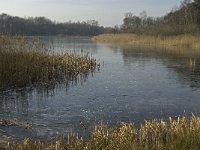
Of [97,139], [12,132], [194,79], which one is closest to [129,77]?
[194,79]

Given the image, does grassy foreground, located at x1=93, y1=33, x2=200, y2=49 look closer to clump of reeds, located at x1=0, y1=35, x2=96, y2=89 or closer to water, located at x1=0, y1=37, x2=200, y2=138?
water, located at x1=0, y1=37, x2=200, y2=138

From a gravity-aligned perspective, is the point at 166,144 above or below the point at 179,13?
below

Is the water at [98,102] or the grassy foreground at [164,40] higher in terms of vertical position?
the grassy foreground at [164,40]

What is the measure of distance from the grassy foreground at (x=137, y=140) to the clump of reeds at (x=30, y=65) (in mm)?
7018

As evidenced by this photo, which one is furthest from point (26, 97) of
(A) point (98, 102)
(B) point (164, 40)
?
(B) point (164, 40)

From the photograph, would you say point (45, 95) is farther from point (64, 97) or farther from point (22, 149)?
point (22, 149)

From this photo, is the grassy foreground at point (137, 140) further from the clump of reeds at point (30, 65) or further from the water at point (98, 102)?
the clump of reeds at point (30, 65)

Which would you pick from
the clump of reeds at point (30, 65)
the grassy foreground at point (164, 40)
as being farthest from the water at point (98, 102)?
the grassy foreground at point (164, 40)

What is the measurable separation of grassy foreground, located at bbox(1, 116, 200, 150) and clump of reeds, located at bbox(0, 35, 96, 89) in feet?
23.0

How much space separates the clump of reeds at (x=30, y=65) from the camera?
1380 centimetres

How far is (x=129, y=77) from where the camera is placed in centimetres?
1756

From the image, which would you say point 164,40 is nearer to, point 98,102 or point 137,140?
point 98,102

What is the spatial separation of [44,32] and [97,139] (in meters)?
98.1

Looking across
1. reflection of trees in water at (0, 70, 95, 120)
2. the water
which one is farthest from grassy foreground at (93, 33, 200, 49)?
reflection of trees in water at (0, 70, 95, 120)
